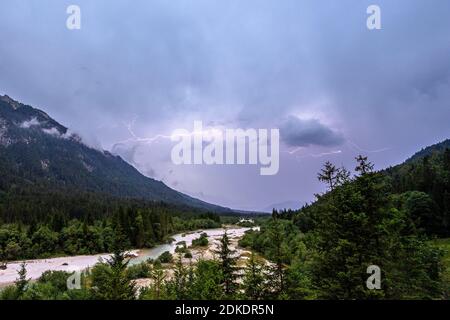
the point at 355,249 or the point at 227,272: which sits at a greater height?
the point at 355,249

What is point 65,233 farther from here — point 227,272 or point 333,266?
point 333,266

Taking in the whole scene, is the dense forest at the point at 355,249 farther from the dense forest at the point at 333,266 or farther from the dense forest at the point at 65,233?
the dense forest at the point at 65,233

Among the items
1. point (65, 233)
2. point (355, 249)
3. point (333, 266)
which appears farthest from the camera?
point (65, 233)

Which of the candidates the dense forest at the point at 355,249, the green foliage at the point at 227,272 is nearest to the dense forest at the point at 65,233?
the green foliage at the point at 227,272

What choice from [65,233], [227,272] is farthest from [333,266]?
[65,233]

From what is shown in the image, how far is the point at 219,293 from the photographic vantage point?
1505 cm

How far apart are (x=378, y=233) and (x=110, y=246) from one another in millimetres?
76213

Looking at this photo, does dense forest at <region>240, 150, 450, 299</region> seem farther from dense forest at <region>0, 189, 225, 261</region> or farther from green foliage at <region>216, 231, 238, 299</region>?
dense forest at <region>0, 189, 225, 261</region>

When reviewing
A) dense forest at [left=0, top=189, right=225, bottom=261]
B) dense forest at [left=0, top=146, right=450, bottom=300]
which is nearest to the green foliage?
dense forest at [left=0, top=146, right=450, bottom=300]
